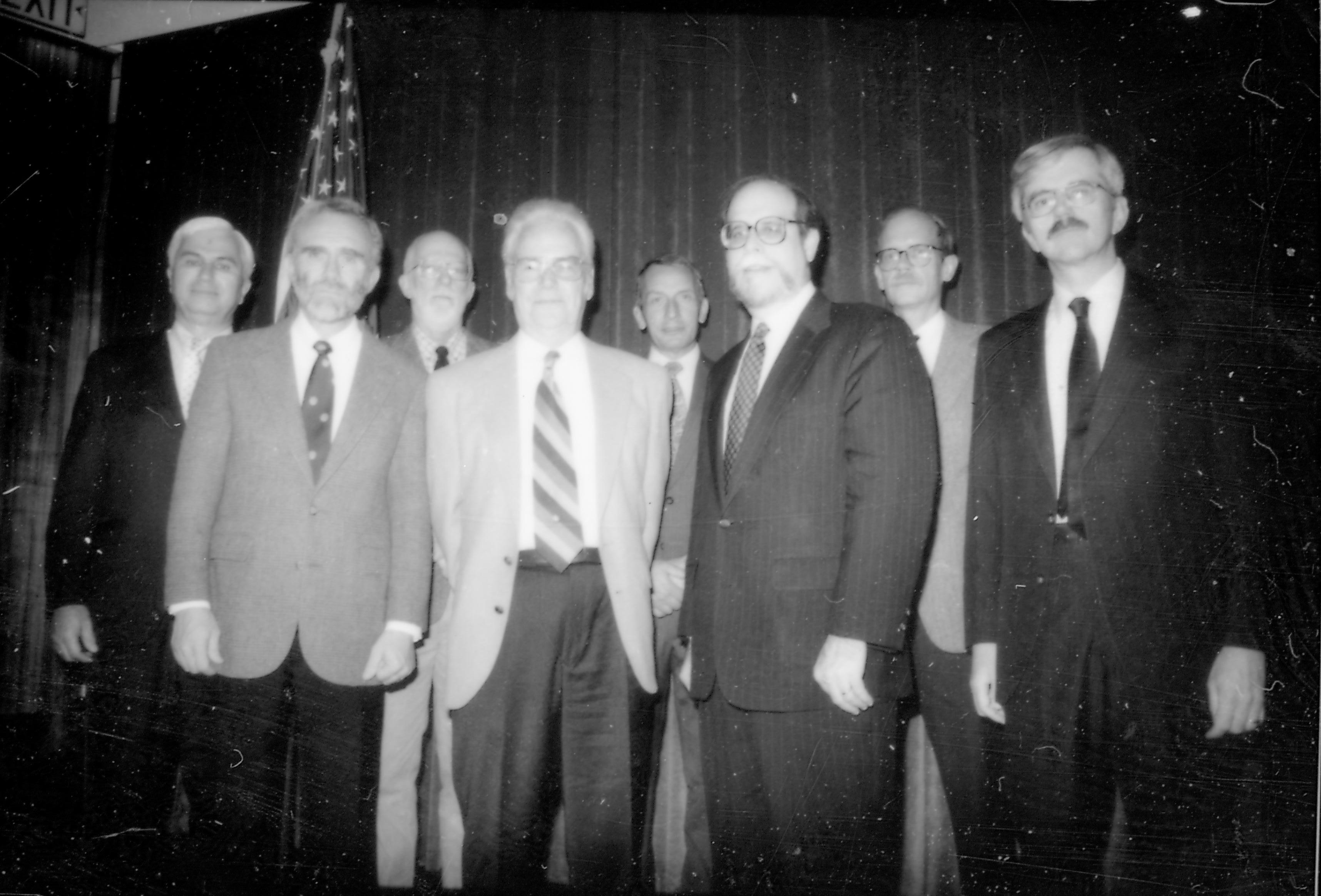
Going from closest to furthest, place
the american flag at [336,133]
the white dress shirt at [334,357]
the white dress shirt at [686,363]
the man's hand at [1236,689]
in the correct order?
A: the man's hand at [1236,689] < the white dress shirt at [334,357] < the white dress shirt at [686,363] < the american flag at [336,133]

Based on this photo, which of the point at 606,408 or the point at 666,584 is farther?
→ the point at 666,584

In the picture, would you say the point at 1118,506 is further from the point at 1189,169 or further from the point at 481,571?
the point at 481,571

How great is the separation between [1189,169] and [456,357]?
273 centimetres

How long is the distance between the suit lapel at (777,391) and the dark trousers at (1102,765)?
2.95 ft

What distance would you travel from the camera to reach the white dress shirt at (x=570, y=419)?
213cm

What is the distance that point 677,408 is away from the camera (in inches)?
117

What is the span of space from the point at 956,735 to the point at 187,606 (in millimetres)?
2293

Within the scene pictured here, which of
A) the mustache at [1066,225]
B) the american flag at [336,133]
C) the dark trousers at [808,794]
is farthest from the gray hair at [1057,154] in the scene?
the american flag at [336,133]

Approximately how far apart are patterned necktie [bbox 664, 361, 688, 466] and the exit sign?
251 cm

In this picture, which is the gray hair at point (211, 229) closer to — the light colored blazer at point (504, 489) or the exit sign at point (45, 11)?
the exit sign at point (45, 11)

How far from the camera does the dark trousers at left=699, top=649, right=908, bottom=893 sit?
1935 millimetres

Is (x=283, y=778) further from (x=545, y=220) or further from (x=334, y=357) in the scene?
(x=545, y=220)

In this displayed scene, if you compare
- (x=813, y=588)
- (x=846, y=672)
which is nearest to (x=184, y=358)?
(x=813, y=588)

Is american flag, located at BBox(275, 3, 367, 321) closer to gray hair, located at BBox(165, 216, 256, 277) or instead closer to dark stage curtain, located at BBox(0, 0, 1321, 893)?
dark stage curtain, located at BBox(0, 0, 1321, 893)
